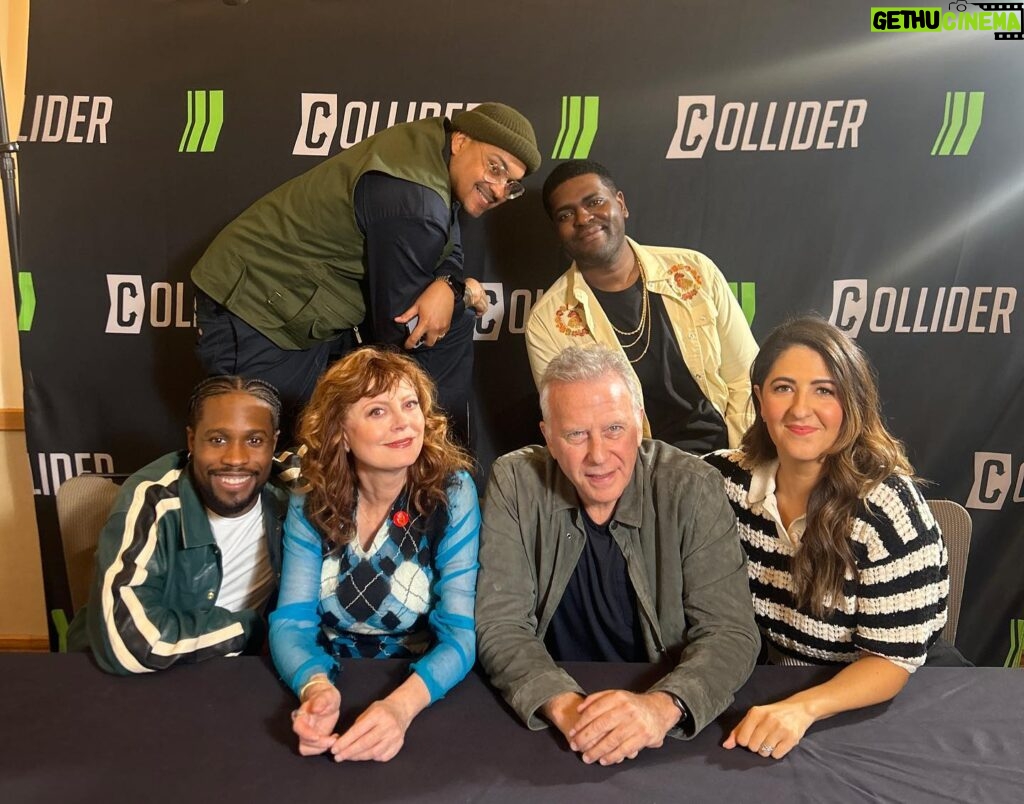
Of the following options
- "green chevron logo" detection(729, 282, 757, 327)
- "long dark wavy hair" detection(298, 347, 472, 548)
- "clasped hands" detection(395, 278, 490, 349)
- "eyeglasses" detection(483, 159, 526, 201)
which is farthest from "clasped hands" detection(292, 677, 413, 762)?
"green chevron logo" detection(729, 282, 757, 327)

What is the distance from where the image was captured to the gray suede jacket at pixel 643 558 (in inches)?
56.3

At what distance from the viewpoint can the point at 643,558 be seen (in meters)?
1.54

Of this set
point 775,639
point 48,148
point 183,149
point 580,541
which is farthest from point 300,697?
point 48,148

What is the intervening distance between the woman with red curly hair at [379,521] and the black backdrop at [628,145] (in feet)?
3.35

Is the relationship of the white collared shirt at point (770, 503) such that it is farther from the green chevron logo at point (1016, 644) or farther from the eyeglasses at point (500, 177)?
the green chevron logo at point (1016, 644)

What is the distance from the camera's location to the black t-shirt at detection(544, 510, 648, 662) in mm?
1560

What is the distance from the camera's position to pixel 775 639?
159 cm

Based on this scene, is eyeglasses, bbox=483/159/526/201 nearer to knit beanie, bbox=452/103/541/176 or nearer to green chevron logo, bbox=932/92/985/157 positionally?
knit beanie, bbox=452/103/541/176

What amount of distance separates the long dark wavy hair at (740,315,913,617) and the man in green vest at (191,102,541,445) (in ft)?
3.10

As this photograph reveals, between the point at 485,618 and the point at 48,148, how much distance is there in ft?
6.73

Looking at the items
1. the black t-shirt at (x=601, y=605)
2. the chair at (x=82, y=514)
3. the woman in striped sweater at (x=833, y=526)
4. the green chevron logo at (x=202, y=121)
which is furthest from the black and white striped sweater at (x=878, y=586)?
the green chevron logo at (x=202, y=121)

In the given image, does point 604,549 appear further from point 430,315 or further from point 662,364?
point 662,364

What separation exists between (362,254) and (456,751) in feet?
4.37

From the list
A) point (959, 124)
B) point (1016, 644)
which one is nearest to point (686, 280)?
point (959, 124)
